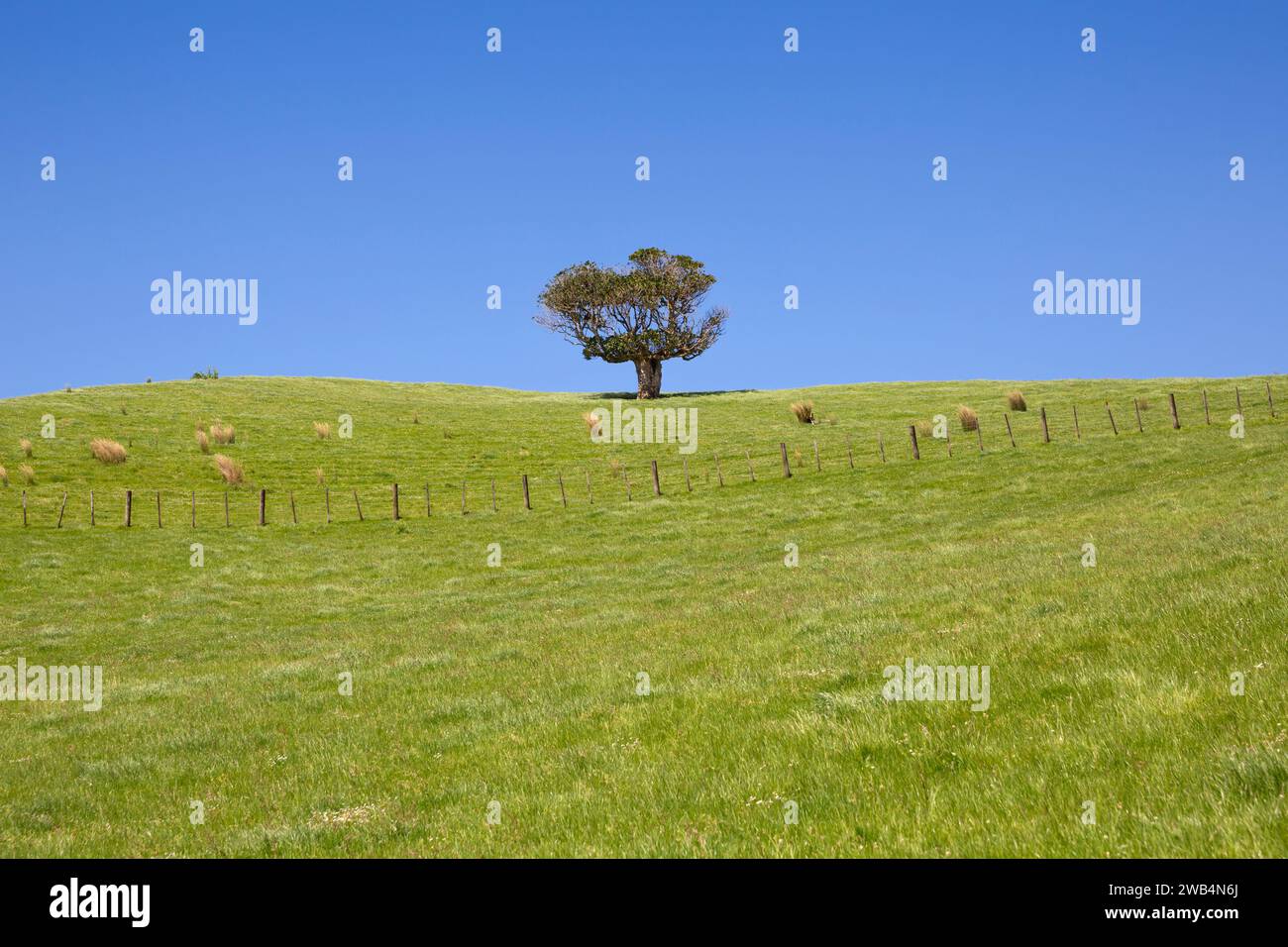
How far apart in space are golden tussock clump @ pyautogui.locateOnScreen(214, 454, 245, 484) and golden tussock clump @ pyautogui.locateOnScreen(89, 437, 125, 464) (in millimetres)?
5836

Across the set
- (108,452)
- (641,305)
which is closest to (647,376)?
(641,305)

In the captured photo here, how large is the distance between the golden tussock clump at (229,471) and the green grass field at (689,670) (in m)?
7.28

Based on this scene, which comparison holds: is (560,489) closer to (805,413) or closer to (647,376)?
(805,413)

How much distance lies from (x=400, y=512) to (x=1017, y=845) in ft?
151

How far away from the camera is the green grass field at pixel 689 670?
23.3ft

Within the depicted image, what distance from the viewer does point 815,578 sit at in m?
23.2

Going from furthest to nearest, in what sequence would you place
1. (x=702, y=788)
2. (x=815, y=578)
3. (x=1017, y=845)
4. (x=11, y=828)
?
(x=815, y=578), (x=11, y=828), (x=702, y=788), (x=1017, y=845)

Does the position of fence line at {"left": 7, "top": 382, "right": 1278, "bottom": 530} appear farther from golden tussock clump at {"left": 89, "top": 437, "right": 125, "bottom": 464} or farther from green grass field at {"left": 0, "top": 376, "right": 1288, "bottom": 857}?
golden tussock clump at {"left": 89, "top": 437, "right": 125, "bottom": 464}

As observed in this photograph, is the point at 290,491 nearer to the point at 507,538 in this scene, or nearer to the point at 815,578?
the point at 507,538

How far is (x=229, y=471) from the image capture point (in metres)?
54.0

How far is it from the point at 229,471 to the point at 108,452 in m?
8.18

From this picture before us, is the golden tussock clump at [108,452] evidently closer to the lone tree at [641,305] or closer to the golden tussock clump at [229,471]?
the golden tussock clump at [229,471]

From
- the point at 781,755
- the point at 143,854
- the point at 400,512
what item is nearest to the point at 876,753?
the point at 781,755

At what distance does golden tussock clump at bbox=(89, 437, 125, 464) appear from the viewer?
182ft
